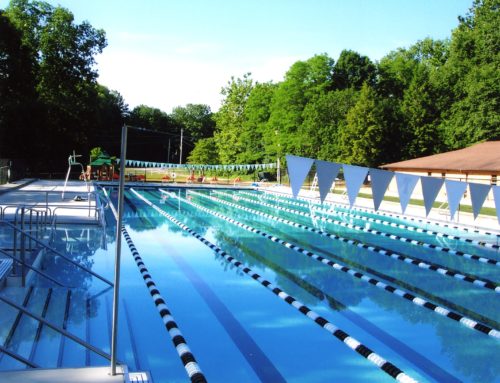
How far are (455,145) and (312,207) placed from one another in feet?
50.5

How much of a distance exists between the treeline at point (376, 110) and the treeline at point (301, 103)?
0.22 feet

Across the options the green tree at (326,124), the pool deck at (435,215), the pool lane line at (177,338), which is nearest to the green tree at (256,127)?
→ the green tree at (326,124)

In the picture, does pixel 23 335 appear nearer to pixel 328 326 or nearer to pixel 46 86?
pixel 328 326

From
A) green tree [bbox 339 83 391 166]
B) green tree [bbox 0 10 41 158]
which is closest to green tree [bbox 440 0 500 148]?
green tree [bbox 339 83 391 166]

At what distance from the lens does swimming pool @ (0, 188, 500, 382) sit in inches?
222

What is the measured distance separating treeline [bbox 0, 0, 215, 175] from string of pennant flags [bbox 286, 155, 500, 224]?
2166 cm

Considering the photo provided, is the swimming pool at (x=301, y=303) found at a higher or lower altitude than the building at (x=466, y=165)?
lower

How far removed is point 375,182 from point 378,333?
401cm

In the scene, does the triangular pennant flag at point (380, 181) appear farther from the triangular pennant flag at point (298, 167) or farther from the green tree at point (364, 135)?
the green tree at point (364, 135)

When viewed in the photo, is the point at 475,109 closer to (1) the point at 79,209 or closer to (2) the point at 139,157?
(1) the point at 79,209

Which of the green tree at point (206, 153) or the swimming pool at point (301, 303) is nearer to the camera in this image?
the swimming pool at point (301, 303)

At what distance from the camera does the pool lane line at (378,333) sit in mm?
5617

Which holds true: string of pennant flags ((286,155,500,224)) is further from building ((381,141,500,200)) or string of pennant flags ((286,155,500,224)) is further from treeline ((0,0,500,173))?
treeline ((0,0,500,173))

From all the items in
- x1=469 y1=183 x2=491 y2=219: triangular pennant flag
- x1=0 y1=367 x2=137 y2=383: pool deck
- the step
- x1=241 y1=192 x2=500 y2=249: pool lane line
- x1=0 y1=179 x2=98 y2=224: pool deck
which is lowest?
the step
